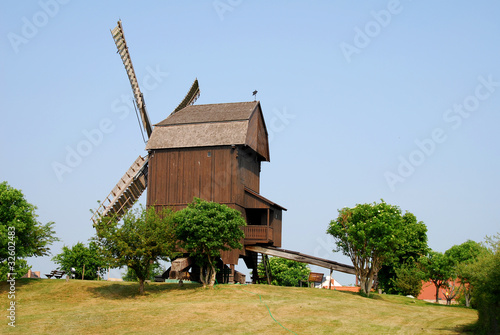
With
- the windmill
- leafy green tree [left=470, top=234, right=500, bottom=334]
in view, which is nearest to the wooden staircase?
the windmill

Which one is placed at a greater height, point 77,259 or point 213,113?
point 213,113

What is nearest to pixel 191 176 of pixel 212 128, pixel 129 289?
pixel 212 128

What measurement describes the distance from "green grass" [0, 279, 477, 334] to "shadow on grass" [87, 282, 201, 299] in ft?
0.21

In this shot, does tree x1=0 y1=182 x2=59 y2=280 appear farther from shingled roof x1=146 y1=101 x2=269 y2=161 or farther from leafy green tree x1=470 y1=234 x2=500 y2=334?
leafy green tree x1=470 y1=234 x2=500 y2=334

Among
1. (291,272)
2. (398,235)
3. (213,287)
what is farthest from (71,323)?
(291,272)

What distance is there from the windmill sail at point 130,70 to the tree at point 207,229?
14.6 m

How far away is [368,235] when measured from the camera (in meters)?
39.9

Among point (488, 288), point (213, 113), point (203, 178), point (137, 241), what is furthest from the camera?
point (213, 113)

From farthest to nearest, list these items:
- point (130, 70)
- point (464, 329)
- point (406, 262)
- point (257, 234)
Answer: point (406, 262)
point (130, 70)
point (257, 234)
point (464, 329)

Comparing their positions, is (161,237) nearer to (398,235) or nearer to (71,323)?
(71,323)

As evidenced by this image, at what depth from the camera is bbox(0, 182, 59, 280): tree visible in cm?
3588

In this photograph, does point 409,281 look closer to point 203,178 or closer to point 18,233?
point 203,178

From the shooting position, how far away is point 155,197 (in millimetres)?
46281

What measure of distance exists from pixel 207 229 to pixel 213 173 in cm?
890
